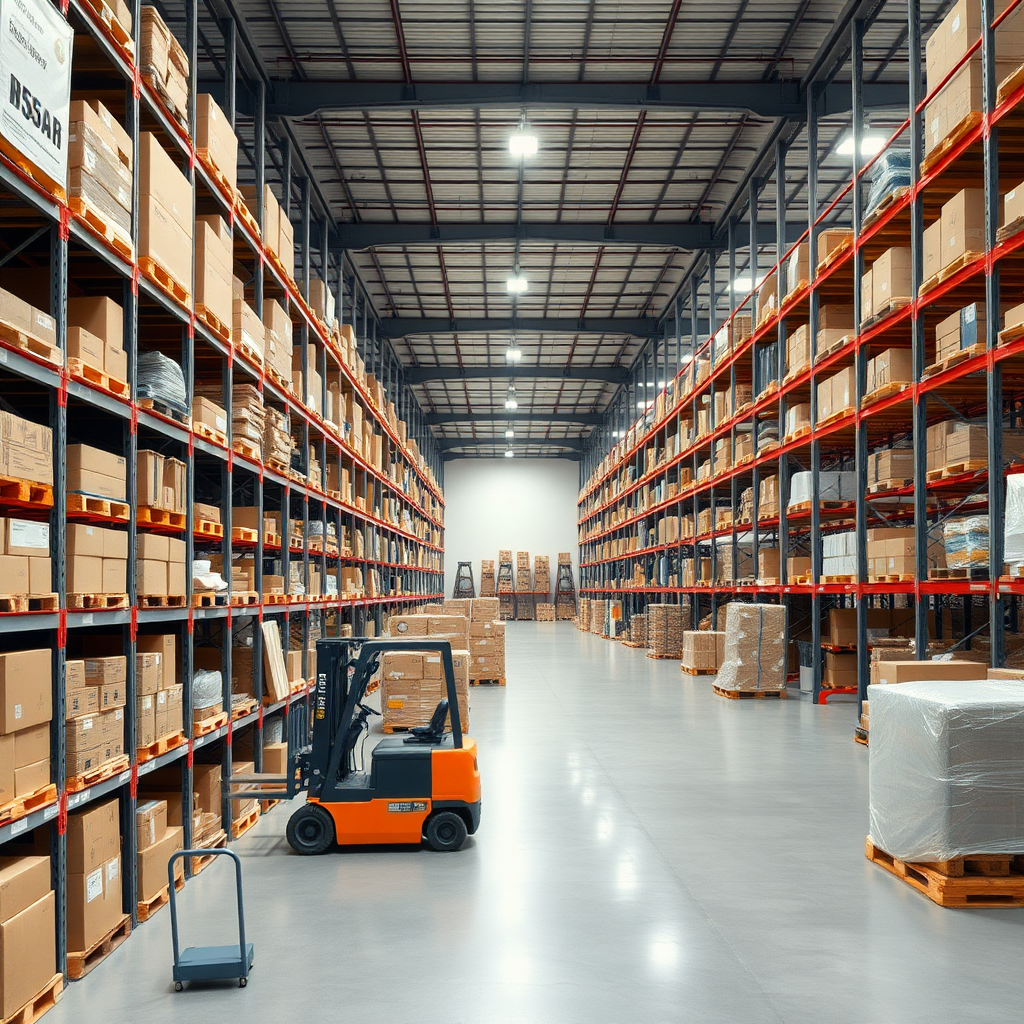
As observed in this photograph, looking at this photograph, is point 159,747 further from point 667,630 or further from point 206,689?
point 667,630

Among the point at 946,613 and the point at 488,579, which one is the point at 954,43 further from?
the point at 488,579

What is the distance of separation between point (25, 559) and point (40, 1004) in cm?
168

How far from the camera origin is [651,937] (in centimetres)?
426

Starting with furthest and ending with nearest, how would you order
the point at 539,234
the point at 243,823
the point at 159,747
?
the point at 539,234 → the point at 243,823 → the point at 159,747

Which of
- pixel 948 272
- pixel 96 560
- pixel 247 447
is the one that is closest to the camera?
pixel 96 560

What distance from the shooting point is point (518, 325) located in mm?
22656

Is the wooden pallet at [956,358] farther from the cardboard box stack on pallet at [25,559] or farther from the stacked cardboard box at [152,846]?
the cardboard box stack on pallet at [25,559]

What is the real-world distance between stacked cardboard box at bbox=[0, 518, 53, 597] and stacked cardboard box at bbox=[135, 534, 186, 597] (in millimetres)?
1001

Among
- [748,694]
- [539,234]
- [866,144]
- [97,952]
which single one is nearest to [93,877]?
[97,952]

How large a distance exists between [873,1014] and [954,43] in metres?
7.94

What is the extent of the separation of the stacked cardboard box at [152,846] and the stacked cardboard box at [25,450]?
192 centimetres

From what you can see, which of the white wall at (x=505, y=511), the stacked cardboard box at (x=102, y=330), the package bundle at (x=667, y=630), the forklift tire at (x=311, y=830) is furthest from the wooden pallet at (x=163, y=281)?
the white wall at (x=505, y=511)

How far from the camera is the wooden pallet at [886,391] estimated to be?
9391 mm

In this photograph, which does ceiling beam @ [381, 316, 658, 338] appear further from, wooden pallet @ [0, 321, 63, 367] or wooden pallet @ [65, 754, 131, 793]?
wooden pallet @ [0, 321, 63, 367]
